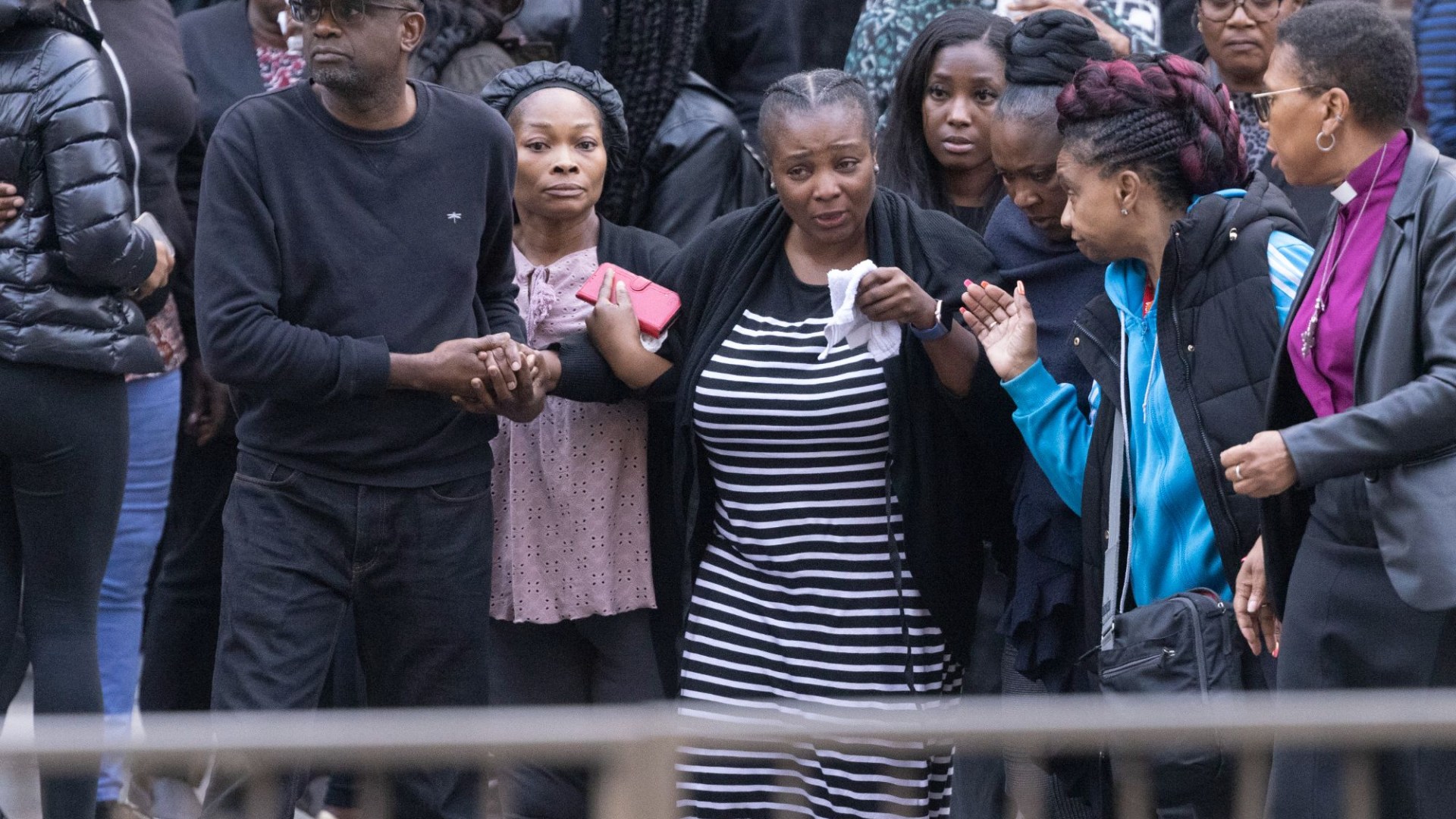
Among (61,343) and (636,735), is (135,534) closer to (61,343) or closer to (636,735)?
(61,343)

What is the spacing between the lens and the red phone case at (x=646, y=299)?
14.2 ft

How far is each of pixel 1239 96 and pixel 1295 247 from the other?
1571mm

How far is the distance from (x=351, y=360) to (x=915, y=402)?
1203 millimetres

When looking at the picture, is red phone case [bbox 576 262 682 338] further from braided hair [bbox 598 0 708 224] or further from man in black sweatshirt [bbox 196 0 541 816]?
braided hair [bbox 598 0 708 224]

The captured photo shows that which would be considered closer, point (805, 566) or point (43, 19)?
point (805, 566)

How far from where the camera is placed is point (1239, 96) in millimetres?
5371

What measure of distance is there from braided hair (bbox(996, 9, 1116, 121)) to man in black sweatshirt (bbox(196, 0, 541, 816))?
1207mm

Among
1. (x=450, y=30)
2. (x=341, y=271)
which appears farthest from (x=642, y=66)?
(x=341, y=271)

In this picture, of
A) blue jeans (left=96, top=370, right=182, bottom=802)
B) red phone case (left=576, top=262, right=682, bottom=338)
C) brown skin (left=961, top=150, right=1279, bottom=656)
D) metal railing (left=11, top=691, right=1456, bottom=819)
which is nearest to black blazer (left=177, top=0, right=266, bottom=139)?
blue jeans (left=96, top=370, right=182, bottom=802)

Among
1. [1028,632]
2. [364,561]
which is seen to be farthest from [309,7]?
[1028,632]

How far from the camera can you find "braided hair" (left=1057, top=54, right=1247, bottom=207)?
390 centimetres

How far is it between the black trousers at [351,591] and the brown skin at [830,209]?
0.60 m

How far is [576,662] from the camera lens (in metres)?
4.71

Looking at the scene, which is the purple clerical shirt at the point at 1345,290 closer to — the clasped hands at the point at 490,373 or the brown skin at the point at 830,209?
the brown skin at the point at 830,209
